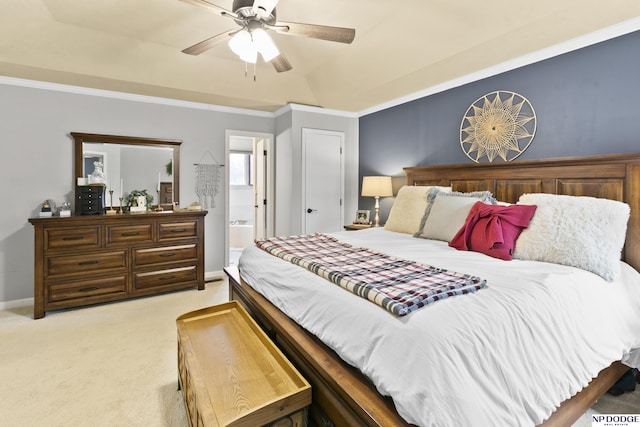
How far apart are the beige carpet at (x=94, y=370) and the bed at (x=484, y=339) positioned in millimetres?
620

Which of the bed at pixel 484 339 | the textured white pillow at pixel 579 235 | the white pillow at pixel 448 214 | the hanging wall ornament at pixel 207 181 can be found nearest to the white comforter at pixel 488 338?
the bed at pixel 484 339

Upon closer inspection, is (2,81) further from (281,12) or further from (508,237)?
(508,237)

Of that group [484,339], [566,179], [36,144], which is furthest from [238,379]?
[36,144]

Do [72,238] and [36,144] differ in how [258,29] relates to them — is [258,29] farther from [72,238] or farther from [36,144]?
[36,144]

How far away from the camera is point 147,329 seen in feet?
9.57

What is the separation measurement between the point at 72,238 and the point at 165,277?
3.30 feet

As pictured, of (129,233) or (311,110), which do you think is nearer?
(129,233)

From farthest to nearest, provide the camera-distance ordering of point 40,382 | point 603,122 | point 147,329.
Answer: point 147,329, point 603,122, point 40,382

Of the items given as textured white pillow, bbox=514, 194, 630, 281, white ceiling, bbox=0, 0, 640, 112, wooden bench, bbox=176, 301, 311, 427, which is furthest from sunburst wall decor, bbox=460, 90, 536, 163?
wooden bench, bbox=176, 301, 311, 427

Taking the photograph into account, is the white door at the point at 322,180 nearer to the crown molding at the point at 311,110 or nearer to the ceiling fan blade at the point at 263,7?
the crown molding at the point at 311,110

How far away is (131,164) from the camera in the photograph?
13.1 feet

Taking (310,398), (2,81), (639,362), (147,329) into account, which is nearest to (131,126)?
(2,81)

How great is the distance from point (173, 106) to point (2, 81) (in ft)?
5.37

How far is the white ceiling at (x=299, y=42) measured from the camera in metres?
2.43
